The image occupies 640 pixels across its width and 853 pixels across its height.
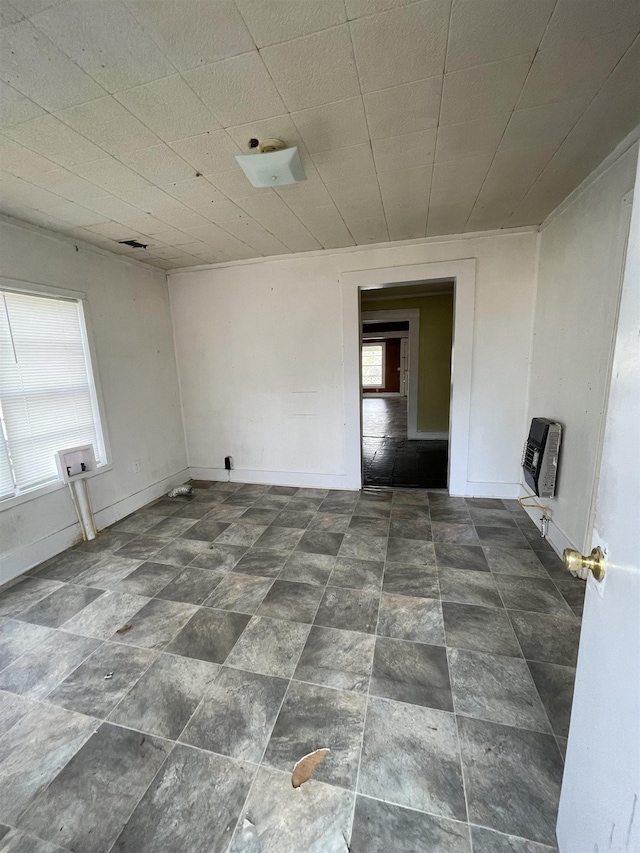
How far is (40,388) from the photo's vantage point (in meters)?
2.59

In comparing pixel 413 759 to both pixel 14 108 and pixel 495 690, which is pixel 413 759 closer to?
pixel 495 690

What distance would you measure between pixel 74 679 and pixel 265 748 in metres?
1.00

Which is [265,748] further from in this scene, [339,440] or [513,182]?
[513,182]

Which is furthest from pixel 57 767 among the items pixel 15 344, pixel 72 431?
pixel 15 344

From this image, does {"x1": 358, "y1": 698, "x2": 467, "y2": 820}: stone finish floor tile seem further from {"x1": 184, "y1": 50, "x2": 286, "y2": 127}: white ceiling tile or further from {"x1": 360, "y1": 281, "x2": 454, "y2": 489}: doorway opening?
{"x1": 360, "y1": 281, "x2": 454, "y2": 489}: doorway opening

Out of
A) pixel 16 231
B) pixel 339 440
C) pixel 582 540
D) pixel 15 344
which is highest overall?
pixel 16 231

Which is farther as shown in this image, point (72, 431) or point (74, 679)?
point (72, 431)

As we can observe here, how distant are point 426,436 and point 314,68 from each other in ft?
17.8

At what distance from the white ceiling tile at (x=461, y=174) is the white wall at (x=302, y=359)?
92cm

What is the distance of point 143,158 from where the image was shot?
1.78 meters

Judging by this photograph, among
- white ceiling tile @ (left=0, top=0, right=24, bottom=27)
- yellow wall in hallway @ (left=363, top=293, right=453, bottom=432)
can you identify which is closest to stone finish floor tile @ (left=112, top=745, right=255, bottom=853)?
white ceiling tile @ (left=0, top=0, right=24, bottom=27)

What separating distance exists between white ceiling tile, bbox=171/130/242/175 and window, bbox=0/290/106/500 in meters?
1.71

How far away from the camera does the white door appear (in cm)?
60

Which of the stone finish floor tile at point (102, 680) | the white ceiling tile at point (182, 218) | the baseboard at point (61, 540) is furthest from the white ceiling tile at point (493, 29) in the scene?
the baseboard at point (61, 540)
